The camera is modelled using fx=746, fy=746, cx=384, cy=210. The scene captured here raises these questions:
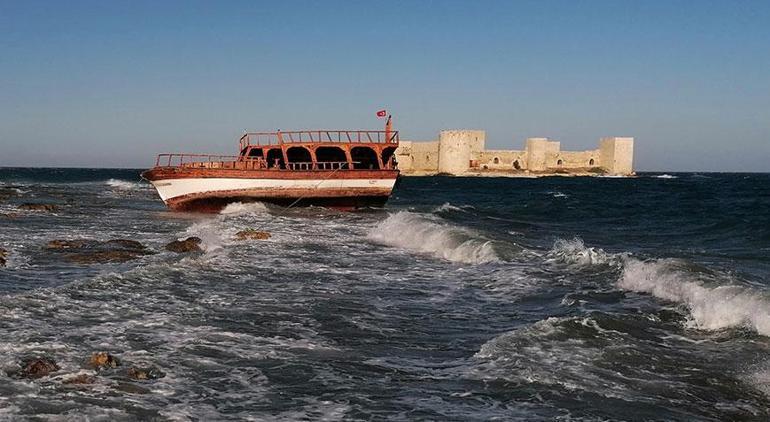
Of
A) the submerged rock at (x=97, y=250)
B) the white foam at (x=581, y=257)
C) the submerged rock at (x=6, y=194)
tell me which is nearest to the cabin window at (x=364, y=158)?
the submerged rock at (x=6, y=194)

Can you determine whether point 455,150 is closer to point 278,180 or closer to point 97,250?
point 278,180

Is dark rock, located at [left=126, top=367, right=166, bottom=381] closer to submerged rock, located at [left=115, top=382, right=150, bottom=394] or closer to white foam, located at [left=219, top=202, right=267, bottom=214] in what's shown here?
submerged rock, located at [left=115, top=382, right=150, bottom=394]

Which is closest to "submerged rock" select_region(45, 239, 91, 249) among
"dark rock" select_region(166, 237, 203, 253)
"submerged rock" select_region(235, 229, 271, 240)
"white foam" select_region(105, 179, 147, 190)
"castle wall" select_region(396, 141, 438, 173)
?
"dark rock" select_region(166, 237, 203, 253)

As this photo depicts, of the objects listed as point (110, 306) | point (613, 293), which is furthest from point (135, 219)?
point (613, 293)

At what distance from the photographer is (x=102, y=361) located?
6.75 meters

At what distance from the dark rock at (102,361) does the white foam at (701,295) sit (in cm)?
689

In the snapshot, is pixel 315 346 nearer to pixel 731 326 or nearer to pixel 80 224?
pixel 731 326

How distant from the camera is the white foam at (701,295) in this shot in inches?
364

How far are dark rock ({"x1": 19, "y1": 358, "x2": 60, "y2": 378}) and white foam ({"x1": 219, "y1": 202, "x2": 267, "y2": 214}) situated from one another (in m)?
22.5

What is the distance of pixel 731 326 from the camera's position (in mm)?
9219

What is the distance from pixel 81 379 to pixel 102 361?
0.44m

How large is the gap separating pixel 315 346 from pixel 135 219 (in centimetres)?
2048

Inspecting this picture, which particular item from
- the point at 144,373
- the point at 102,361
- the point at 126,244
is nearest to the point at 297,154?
the point at 126,244

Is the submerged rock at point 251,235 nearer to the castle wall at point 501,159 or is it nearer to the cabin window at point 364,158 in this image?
the cabin window at point 364,158
